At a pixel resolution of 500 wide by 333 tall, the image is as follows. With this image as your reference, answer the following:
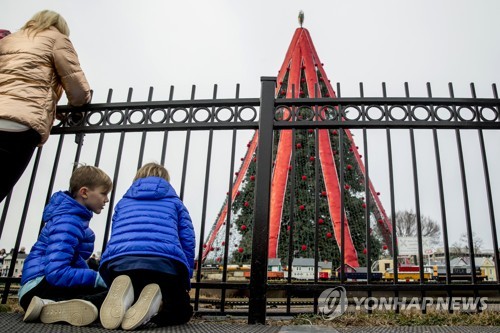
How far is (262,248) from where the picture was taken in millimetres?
2393

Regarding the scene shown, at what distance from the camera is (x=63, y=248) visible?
6.75 ft

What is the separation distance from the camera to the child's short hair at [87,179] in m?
2.37

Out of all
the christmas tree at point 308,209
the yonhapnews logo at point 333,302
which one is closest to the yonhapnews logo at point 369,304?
the yonhapnews logo at point 333,302

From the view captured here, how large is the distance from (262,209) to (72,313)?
1295mm

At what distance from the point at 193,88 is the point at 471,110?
2.27 m

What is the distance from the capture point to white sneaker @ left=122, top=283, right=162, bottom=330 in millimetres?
1686

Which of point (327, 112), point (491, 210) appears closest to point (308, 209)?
point (327, 112)

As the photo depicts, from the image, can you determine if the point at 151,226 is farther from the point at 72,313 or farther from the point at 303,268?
the point at 303,268

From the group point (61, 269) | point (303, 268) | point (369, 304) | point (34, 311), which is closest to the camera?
point (34, 311)

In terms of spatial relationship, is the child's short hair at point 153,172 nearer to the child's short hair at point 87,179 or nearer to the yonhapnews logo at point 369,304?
the child's short hair at point 87,179

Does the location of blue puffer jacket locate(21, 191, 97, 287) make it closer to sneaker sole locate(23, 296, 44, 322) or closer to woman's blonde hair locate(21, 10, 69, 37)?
sneaker sole locate(23, 296, 44, 322)

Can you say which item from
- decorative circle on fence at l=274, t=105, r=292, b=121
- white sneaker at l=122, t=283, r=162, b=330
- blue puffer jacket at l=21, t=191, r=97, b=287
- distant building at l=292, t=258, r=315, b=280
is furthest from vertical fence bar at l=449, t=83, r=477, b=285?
distant building at l=292, t=258, r=315, b=280

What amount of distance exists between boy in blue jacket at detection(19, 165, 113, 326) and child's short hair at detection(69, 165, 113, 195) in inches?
1.8

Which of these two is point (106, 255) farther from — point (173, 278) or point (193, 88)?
point (193, 88)
